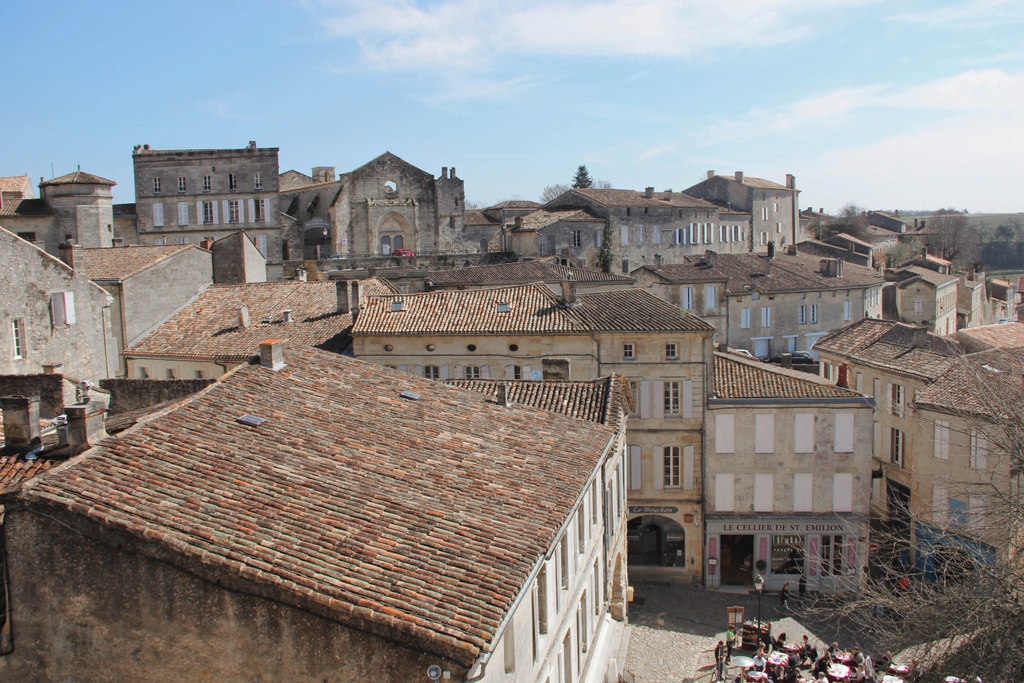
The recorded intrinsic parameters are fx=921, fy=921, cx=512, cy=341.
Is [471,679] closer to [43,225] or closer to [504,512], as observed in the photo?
[504,512]

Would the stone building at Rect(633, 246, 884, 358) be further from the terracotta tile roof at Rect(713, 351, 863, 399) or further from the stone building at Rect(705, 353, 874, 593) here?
the stone building at Rect(705, 353, 874, 593)

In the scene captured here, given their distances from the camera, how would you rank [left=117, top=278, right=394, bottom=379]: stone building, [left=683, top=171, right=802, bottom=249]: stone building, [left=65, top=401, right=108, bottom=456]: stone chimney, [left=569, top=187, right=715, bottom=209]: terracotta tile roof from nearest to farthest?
[left=65, top=401, right=108, bottom=456]: stone chimney < [left=117, top=278, right=394, bottom=379]: stone building < [left=569, top=187, right=715, bottom=209]: terracotta tile roof < [left=683, top=171, right=802, bottom=249]: stone building

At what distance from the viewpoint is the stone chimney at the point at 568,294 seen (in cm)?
3117

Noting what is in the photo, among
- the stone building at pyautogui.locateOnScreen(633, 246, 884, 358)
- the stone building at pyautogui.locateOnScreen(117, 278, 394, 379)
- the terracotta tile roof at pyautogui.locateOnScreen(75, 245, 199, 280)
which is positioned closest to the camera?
the stone building at pyautogui.locateOnScreen(117, 278, 394, 379)

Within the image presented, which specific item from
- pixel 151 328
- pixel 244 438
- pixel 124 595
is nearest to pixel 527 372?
pixel 151 328

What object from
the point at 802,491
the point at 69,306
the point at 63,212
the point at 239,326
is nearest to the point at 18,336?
the point at 69,306

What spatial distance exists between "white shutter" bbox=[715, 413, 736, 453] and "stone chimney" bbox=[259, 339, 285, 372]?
17338 millimetres

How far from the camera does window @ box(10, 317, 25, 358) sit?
20641 millimetres

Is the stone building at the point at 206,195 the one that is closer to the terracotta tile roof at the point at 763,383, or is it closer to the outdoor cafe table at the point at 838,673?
the terracotta tile roof at the point at 763,383

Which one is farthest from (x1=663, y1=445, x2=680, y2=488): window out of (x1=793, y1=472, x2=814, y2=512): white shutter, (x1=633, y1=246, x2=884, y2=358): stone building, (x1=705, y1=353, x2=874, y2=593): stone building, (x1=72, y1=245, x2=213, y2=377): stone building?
(x1=633, y1=246, x2=884, y2=358): stone building

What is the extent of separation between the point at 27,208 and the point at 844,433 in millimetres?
41505

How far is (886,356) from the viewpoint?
105 feet

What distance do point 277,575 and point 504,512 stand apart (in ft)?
10.8

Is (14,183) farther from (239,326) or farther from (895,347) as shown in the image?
(895,347)
